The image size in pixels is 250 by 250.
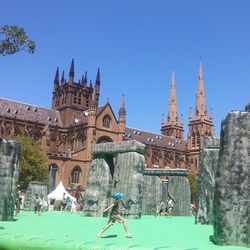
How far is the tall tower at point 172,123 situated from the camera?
105 meters

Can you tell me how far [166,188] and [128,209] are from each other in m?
10.7

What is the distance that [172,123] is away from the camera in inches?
4149

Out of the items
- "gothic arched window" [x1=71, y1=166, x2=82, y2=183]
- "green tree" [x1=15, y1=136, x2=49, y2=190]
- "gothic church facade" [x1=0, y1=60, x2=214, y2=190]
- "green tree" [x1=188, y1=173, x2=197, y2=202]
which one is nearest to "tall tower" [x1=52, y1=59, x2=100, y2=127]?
"gothic church facade" [x1=0, y1=60, x2=214, y2=190]

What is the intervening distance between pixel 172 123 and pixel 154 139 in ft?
56.0

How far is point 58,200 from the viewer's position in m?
38.5

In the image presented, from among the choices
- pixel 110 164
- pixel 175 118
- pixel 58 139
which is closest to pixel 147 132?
pixel 175 118

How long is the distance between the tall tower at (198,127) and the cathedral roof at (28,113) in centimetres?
3423

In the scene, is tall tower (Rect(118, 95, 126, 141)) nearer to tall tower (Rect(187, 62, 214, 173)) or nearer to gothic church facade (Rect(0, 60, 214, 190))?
gothic church facade (Rect(0, 60, 214, 190))

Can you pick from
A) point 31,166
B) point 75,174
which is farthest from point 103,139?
point 31,166

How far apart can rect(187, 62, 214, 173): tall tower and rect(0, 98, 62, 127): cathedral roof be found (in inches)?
1348

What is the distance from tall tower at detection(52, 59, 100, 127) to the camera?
75.8m

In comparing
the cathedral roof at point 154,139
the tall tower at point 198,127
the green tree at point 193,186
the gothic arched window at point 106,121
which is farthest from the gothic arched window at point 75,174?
the tall tower at point 198,127

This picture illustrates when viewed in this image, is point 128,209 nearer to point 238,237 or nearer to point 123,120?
point 238,237

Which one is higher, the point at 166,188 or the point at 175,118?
the point at 175,118
